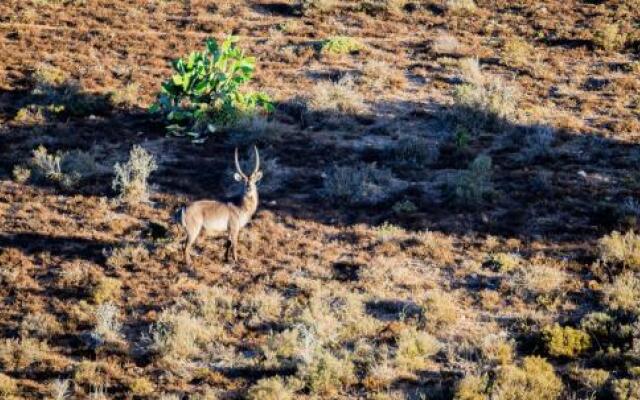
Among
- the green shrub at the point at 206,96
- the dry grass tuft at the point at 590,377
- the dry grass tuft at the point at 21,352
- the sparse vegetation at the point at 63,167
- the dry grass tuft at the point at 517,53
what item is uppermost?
the dry grass tuft at the point at 517,53

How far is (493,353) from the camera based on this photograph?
10.7m

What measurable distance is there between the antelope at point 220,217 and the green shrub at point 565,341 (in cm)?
631

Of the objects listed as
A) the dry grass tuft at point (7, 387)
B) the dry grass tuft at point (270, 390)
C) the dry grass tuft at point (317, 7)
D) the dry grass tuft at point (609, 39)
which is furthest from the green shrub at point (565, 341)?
the dry grass tuft at point (317, 7)

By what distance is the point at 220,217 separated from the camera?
1388 centimetres

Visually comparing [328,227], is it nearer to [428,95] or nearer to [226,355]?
[226,355]

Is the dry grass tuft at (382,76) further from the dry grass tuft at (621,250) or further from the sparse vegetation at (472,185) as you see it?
the dry grass tuft at (621,250)

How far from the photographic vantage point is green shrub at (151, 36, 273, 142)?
21311mm

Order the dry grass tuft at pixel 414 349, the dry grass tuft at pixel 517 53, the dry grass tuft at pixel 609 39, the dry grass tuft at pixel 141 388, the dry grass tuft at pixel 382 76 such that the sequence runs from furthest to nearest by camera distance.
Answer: the dry grass tuft at pixel 609 39 → the dry grass tuft at pixel 517 53 → the dry grass tuft at pixel 382 76 → the dry grass tuft at pixel 414 349 → the dry grass tuft at pixel 141 388

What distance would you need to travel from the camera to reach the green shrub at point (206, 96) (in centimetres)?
2131

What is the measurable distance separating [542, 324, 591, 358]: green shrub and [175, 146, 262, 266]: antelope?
6.31 m

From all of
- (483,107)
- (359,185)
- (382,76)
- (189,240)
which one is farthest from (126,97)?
(483,107)

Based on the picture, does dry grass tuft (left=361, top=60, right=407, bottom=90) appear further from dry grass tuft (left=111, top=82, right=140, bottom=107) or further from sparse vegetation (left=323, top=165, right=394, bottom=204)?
dry grass tuft (left=111, top=82, right=140, bottom=107)

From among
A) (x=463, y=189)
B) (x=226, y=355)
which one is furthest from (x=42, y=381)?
(x=463, y=189)

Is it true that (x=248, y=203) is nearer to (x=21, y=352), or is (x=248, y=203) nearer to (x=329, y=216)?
(x=329, y=216)
